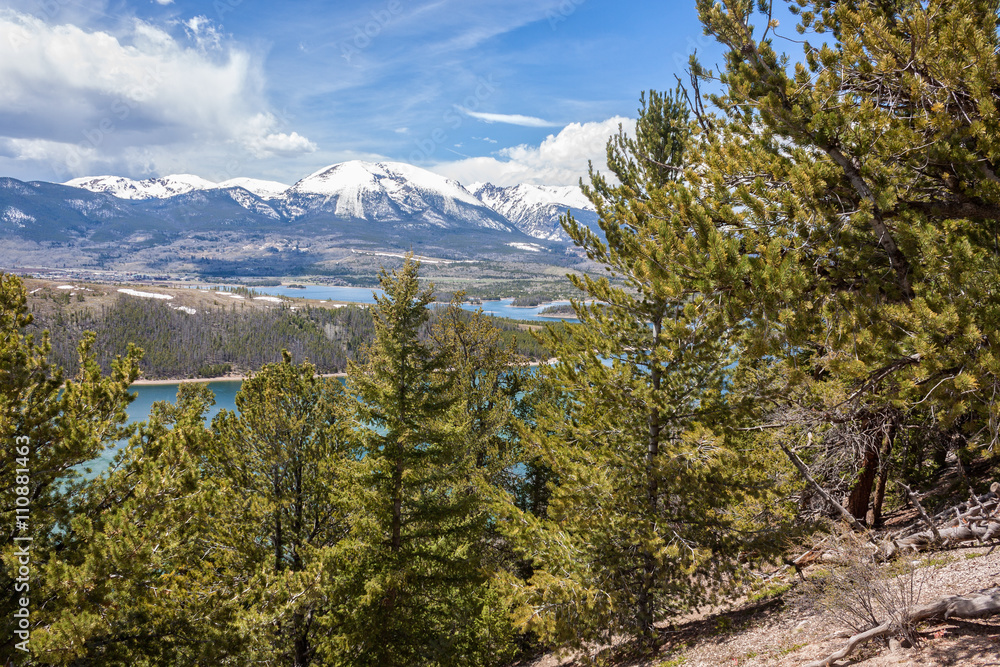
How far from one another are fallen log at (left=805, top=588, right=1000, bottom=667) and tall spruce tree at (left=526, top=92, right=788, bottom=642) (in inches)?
125

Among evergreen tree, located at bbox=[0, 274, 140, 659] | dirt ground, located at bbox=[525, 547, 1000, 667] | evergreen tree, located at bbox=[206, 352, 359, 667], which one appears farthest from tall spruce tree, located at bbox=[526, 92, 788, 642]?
evergreen tree, located at bbox=[0, 274, 140, 659]

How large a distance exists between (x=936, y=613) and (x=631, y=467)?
491 centimetres

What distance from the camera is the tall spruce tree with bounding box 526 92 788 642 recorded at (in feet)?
31.0

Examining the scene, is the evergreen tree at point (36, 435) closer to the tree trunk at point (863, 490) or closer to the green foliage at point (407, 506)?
the green foliage at point (407, 506)

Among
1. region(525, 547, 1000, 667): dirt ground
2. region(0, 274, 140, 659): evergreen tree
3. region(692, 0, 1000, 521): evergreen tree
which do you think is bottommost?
region(525, 547, 1000, 667): dirt ground

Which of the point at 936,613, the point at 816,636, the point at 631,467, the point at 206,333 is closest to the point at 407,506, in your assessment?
the point at 631,467

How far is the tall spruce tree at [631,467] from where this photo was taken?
946 centimetres

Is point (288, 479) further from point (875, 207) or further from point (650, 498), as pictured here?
point (875, 207)

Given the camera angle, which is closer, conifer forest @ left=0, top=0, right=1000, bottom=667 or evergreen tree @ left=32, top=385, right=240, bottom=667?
conifer forest @ left=0, top=0, right=1000, bottom=667

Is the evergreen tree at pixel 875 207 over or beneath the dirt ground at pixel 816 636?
over

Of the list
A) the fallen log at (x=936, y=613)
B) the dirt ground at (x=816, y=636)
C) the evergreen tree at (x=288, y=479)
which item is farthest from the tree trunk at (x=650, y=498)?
the evergreen tree at (x=288, y=479)

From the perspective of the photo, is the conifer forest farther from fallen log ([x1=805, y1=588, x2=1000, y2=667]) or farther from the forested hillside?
the forested hillside

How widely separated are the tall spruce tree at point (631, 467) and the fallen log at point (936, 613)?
3.18m

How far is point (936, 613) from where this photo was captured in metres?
5.72
